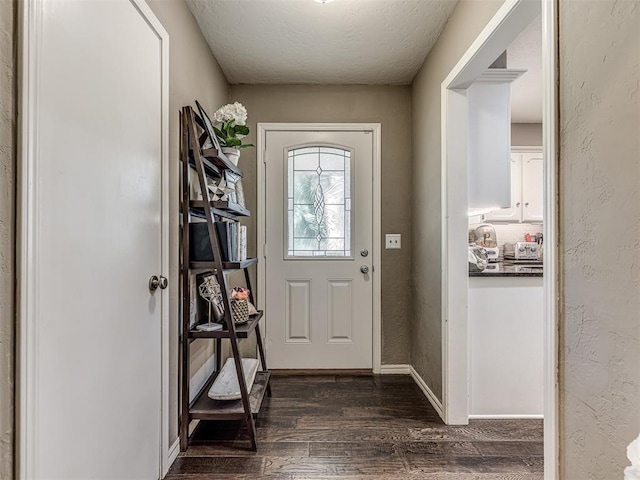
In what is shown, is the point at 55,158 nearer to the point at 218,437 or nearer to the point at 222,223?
the point at 222,223

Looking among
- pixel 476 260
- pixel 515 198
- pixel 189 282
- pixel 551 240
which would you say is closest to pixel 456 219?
pixel 476 260

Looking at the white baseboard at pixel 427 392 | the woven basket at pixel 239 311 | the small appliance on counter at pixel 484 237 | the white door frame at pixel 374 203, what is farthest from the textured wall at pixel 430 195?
the woven basket at pixel 239 311

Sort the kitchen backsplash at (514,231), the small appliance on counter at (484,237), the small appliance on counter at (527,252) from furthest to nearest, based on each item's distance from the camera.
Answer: the kitchen backsplash at (514,231), the small appliance on counter at (527,252), the small appliance on counter at (484,237)

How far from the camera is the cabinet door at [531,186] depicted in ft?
14.2

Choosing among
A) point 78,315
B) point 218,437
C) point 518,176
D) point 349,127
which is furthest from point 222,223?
point 518,176

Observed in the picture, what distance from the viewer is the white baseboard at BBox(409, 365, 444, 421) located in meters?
2.33

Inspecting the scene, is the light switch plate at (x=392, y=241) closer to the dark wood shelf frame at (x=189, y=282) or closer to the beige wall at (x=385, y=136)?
the beige wall at (x=385, y=136)

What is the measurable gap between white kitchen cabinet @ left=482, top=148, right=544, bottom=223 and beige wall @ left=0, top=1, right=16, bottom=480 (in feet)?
14.2

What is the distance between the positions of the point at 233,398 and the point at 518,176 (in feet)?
12.8

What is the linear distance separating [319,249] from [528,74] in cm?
219

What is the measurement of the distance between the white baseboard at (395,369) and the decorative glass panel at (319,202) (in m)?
0.97

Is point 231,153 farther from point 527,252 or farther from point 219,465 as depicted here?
point 527,252

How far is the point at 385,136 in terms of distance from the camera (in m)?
3.10

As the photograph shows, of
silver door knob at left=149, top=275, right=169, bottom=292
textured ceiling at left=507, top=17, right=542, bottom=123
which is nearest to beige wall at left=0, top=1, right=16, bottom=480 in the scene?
silver door knob at left=149, top=275, right=169, bottom=292
